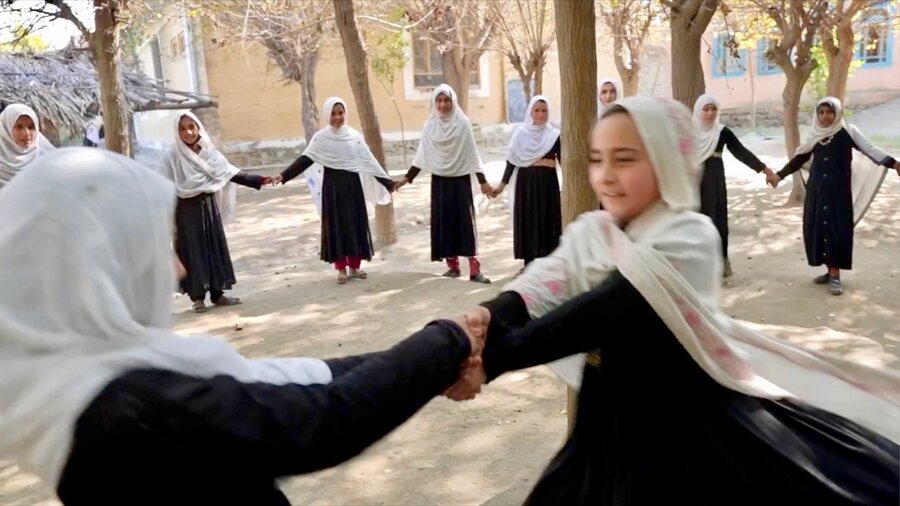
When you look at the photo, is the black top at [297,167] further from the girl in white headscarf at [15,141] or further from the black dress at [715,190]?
the black dress at [715,190]

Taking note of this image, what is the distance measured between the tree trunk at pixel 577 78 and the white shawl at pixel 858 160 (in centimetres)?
450

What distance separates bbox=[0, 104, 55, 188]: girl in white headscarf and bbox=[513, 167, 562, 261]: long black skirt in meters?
4.29

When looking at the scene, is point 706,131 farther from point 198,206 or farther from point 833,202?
point 198,206

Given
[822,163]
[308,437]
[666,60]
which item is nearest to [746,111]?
[666,60]

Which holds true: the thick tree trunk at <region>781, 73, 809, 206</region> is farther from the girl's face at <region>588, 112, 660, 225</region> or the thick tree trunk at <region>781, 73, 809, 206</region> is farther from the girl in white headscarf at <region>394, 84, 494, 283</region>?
the girl's face at <region>588, 112, 660, 225</region>

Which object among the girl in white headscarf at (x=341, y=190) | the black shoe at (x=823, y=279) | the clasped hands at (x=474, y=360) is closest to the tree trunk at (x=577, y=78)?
the clasped hands at (x=474, y=360)

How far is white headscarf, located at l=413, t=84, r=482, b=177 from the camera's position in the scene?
7582mm

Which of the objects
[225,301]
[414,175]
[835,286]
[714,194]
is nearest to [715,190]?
[714,194]

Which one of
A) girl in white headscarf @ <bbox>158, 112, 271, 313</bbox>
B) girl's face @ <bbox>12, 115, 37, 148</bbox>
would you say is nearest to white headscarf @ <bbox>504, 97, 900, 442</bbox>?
girl in white headscarf @ <bbox>158, 112, 271, 313</bbox>

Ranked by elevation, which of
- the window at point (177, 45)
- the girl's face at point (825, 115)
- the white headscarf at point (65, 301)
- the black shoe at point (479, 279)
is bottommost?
the black shoe at point (479, 279)

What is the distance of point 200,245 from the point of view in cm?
673

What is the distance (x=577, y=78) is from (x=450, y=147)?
4.82 metres

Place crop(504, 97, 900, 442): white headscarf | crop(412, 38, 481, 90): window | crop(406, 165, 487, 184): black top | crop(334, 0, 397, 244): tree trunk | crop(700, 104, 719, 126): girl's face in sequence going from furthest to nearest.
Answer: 1. crop(412, 38, 481, 90): window
2. crop(334, 0, 397, 244): tree trunk
3. crop(406, 165, 487, 184): black top
4. crop(700, 104, 719, 126): girl's face
5. crop(504, 97, 900, 442): white headscarf

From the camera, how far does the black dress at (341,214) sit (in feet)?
24.7
